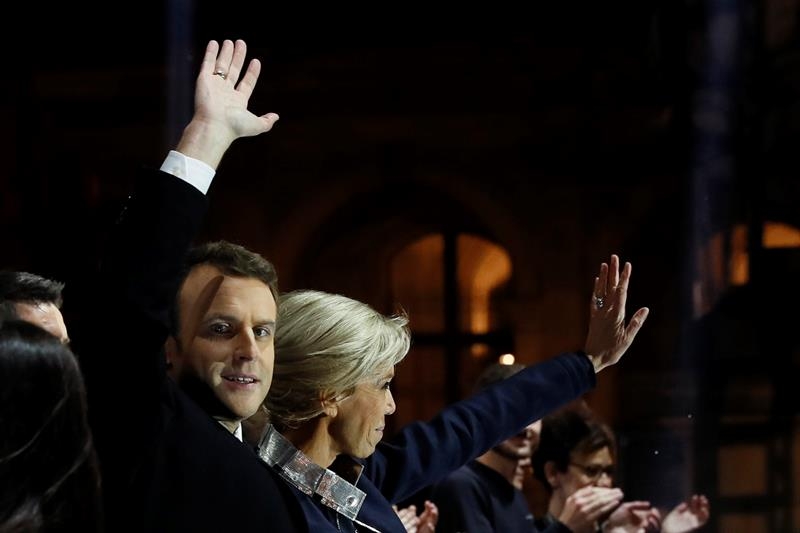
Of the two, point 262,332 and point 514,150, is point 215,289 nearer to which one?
point 262,332

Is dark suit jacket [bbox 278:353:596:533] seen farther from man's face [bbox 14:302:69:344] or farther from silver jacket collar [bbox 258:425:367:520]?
man's face [bbox 14:302:69:344]

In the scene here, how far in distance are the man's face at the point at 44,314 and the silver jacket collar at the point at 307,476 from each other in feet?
2.27

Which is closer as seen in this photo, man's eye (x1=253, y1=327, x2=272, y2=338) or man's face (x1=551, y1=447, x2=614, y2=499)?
man's eye (x1=253, y1=327, x2=272, y2=338)

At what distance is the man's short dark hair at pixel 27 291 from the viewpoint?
8.94 feet

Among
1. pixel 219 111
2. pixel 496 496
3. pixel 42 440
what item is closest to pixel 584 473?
pixel 496 496

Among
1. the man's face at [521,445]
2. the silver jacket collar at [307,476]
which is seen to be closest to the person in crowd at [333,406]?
the silver jacket collar at [307,476]

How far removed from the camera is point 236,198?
8484 mm

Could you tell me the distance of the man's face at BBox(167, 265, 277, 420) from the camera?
1.88m

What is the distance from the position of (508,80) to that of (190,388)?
6.72 metres

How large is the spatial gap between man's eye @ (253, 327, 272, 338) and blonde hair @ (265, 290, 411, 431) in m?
0.20

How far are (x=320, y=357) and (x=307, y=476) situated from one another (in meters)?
0.18

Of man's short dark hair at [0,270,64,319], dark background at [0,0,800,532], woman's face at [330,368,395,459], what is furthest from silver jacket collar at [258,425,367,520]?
dark background at [0,0,800,532]

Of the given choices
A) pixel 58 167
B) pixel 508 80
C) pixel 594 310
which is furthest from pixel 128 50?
pixel 594 310

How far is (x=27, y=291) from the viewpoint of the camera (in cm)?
275
